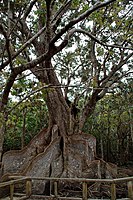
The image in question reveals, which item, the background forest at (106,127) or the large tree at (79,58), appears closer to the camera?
the large tree at (79,58)

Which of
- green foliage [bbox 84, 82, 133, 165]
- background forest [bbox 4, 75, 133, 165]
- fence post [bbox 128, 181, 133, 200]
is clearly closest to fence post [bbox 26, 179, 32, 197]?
fence post [bbox 128, 181, 133, 200]

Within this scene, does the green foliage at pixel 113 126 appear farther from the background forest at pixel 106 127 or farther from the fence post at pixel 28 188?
the fence post at pixel 28 188

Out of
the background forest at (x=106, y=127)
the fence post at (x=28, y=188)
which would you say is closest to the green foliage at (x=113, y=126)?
the background forest at (x=106, y=127)

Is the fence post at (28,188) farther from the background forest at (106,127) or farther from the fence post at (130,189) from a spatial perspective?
the background forest at (106,127)

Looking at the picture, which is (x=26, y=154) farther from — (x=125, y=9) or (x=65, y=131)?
(x=125, y=9)

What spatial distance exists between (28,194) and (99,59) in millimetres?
4943

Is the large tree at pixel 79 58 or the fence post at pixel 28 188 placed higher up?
the large tree at pixel 79 58

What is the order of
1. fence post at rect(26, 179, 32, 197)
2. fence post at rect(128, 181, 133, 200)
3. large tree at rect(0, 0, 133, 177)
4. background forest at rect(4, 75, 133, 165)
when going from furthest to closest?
background forest at rect(4, 75, 133, 165) → large tree at rect(0, 0, 133, 177) → fence post at rect(26, 179, 32, 197) → fence post at rect(128, 181, 133, 200)

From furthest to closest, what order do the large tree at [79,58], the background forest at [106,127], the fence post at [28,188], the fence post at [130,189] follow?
the background forest at [106,127]
the large tree at [79,58]
the fence post at [28,188]
the fence post at [130,189]

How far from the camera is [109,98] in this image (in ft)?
34.8

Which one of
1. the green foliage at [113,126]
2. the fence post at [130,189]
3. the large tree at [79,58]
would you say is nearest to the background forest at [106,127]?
the green foliage at [113,126]

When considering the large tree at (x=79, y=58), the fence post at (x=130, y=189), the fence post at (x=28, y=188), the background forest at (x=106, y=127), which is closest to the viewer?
the fence post at (x=130, y=189)

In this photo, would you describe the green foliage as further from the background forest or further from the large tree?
the large tree

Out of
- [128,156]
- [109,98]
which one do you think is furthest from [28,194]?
[128,156]
